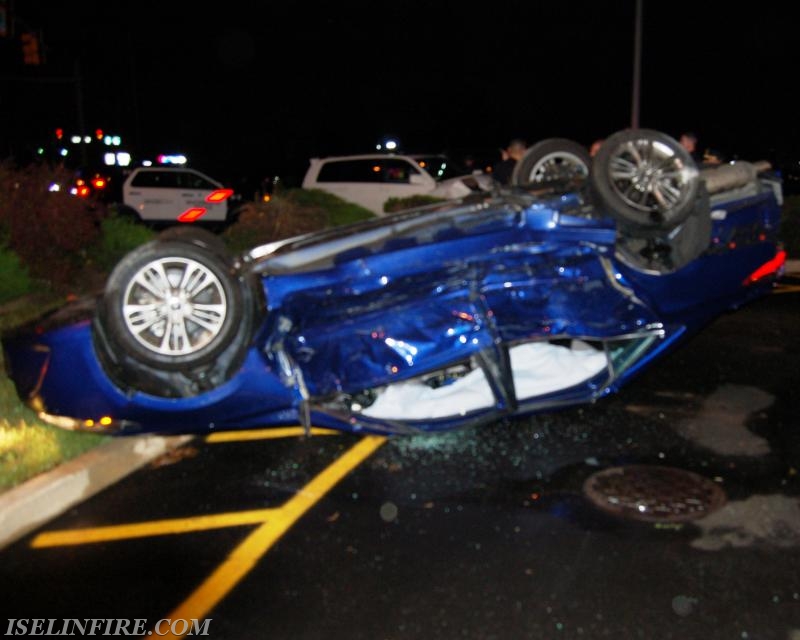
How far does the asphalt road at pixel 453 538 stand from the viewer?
3645 millimetres

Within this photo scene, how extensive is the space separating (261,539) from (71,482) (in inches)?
53.7

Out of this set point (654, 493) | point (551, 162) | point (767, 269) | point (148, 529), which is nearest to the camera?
point (148, 529)

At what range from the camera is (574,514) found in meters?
4.54

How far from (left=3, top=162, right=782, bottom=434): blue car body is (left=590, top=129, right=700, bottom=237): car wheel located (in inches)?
6.6

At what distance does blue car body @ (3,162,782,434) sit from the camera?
4.62 metres

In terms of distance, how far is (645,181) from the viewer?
5.55 metres

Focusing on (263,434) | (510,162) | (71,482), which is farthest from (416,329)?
(510,162)

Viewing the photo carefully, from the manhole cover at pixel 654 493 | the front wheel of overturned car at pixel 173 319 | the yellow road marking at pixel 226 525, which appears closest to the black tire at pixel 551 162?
the manhole cover at pixel 654 493

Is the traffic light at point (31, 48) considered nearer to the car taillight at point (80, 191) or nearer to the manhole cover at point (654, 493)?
the car taillight at point (80, 191)

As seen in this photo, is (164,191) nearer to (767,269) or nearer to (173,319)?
(173,319)

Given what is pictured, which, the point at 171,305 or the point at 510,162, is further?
the point at 510,162

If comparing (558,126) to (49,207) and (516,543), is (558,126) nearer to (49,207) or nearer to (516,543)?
(49,207)

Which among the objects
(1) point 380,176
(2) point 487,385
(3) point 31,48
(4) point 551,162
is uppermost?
(3) point 31,48

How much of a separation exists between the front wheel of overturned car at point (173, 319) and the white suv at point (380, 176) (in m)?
11.4
